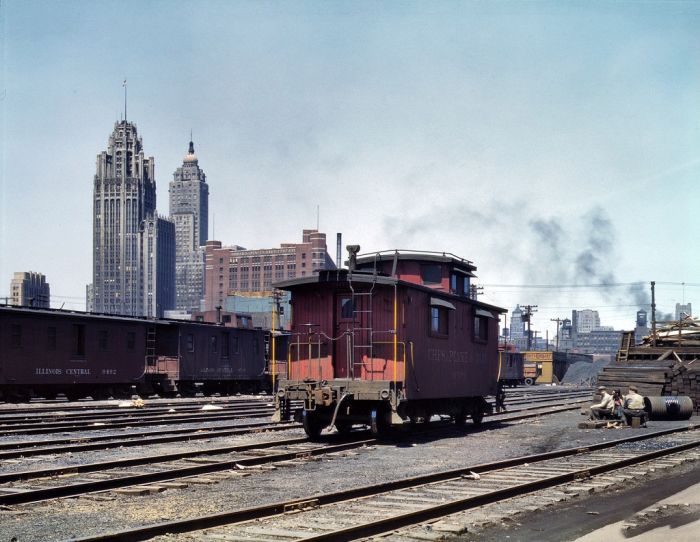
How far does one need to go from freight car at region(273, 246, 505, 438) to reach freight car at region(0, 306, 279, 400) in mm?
18198

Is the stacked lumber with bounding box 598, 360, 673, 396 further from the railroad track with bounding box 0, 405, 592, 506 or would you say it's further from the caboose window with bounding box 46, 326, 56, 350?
the caboose window with bounding box 46, 326, 56, 350

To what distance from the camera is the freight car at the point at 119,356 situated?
113 ft

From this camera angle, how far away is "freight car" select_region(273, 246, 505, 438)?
60.4ft

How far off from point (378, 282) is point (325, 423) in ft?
11.5

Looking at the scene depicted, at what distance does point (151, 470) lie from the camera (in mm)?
13828

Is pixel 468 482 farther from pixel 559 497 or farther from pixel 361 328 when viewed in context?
pixel 361 328

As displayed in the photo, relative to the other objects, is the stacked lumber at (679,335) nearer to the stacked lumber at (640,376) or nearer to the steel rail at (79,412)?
the stacked lumber at (640,376)

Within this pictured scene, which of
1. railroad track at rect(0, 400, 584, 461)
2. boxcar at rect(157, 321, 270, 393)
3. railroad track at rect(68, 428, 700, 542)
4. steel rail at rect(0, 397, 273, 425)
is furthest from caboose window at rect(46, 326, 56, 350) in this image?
railroad track at rect(68, 428, 700, 542)

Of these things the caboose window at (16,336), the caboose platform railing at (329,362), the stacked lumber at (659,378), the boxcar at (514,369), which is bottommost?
the boxcar at (514,369)

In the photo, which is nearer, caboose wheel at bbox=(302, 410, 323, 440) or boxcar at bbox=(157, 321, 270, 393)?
caboose wheel at bbox=(302, 410, 323, 440)

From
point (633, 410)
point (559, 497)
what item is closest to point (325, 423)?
point (559, 497)

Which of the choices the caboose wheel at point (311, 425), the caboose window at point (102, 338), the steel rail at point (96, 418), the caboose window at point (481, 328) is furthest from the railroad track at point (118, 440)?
the caboose window at point (102, 338)

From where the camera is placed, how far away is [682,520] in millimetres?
9703

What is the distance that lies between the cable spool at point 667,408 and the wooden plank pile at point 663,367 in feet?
9.68
